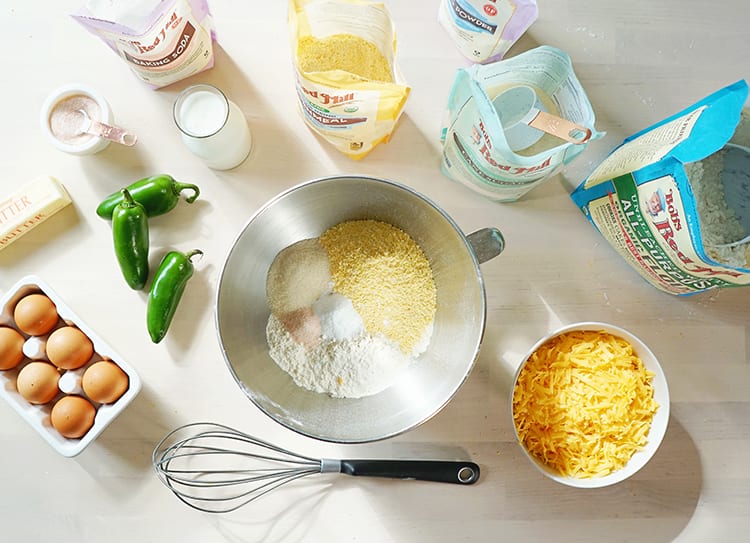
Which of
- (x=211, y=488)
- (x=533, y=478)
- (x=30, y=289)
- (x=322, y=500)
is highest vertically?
(x=30, y=289)

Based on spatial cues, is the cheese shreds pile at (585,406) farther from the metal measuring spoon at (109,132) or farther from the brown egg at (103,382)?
the metal measuring spoon at (109,132)

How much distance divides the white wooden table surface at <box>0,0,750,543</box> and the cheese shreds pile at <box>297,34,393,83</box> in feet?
0.35

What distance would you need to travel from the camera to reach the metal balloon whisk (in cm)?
97

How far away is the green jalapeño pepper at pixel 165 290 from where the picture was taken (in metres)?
0.96

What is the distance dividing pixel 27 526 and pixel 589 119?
1111mm

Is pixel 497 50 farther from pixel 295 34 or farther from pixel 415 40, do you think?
pixel 295 34

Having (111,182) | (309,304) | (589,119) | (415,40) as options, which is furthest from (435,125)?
(111,182)

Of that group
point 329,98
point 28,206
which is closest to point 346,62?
point 329,98

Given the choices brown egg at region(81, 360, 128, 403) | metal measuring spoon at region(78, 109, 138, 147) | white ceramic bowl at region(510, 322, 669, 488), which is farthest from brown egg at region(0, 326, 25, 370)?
white ceramic bowl at region(510, 322, 669, 488)

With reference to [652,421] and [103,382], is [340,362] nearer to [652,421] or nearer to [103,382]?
[103,382]

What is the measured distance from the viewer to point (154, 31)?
86 centimetres

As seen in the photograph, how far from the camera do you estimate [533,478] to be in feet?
3.34

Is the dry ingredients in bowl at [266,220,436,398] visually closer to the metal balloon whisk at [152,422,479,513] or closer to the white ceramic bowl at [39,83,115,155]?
the metal balloon whisk at [152,422,479,513]

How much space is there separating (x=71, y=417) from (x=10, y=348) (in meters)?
0.15
